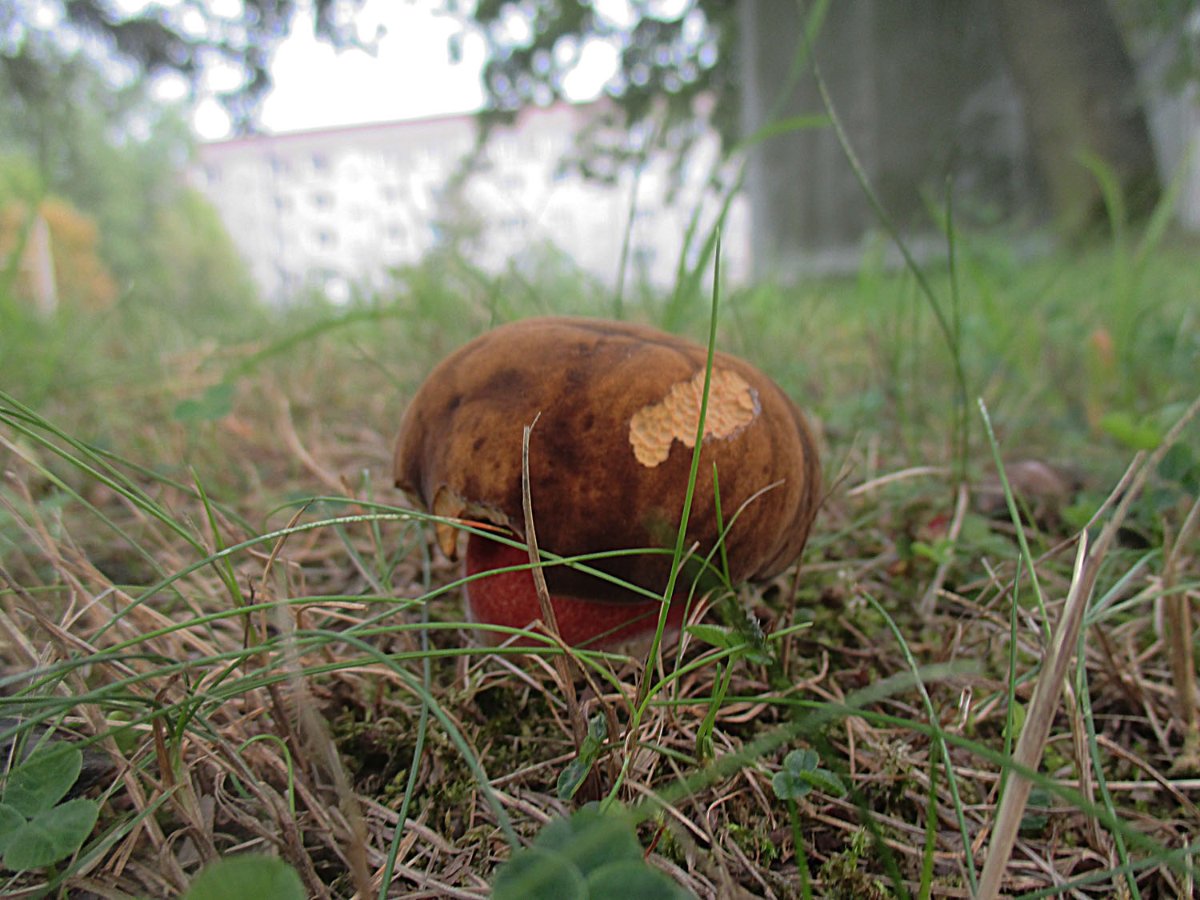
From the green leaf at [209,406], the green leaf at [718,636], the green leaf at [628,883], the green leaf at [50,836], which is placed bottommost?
the green leaf at [50,836]

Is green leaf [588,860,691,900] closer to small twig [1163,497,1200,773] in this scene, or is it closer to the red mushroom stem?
the red mushroom stem

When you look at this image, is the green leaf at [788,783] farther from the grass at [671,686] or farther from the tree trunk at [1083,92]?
the tree trunk at [1083,92]

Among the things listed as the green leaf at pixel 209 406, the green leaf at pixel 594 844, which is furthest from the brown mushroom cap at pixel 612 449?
the green leaf at pixel 209 406

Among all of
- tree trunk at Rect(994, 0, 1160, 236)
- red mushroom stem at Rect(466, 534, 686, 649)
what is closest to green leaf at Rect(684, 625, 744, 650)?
red mushroom stem at Rect(466, 534, 686, 649)

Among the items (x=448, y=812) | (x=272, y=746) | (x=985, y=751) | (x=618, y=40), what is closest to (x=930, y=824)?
(x=985, y=751)

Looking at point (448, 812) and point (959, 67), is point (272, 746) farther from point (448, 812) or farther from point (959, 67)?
point (959, 67)

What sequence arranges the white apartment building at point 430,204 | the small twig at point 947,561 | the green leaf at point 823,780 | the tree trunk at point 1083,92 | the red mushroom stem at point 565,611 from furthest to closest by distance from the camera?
the tree trunk at point 1083,92 < the white apartment building at point 430,204 < the small twig at point 947,561 < the red mushroom stem at point 565,611 < the green leaf at point 823,780
